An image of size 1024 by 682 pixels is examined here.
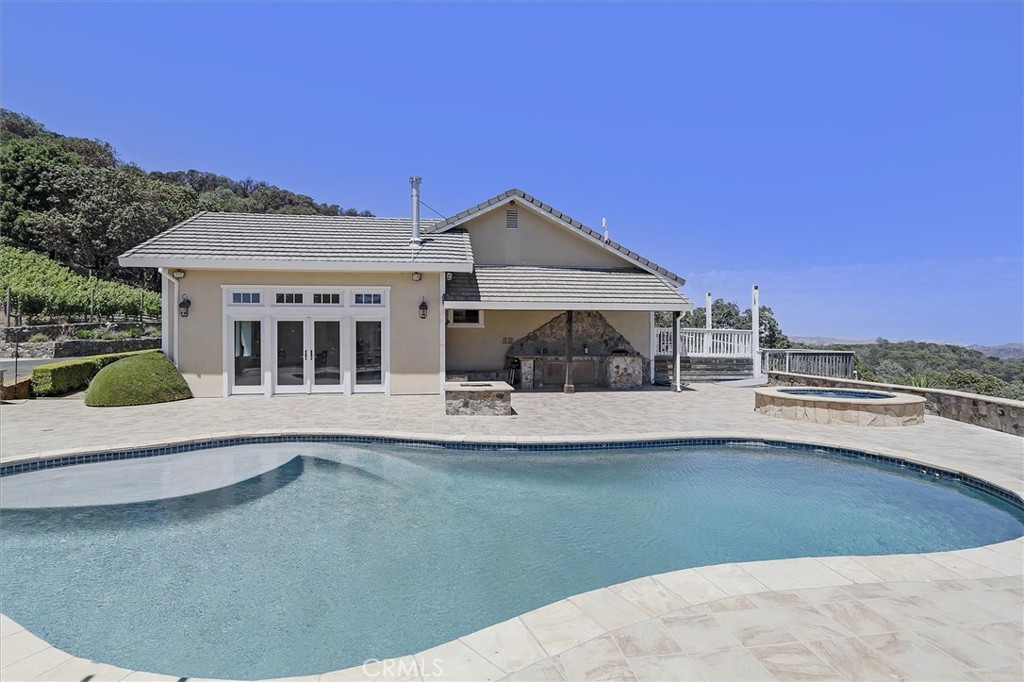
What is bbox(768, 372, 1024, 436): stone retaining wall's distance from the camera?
9.77 meters

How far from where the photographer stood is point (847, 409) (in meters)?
10.6

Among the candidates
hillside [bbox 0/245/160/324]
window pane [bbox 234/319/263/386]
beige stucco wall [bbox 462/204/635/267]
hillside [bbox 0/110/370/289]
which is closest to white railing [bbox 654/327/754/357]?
beige stucco wall [bbox 462/204/635/267]

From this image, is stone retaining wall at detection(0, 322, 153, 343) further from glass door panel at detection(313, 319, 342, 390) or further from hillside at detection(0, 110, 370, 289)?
glass door panel at detection(313, 319, 342, 390)

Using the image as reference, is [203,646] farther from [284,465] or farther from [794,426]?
[794,426]

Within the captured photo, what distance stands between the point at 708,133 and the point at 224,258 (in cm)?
1940

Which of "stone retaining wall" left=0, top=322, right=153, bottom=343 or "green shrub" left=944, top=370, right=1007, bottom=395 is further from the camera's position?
"stone retaining wall" left=0, top=322, right=153, bottom=343

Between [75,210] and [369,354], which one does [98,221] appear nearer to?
[75,210]

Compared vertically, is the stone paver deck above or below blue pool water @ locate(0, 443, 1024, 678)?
above

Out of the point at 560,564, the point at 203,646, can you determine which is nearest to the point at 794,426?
the point at 560,564

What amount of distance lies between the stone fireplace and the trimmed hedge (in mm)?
10989

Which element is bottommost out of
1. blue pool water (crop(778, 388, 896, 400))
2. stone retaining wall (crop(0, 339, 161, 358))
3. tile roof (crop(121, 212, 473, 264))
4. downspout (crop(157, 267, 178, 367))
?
blue pool water (crop(778, 388, 896, 400))

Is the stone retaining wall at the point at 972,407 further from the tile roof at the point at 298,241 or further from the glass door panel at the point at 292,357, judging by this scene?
the glass door panel at the point at 292,357

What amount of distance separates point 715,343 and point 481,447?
13.7m

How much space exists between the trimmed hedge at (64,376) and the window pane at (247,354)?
8.11 feet
